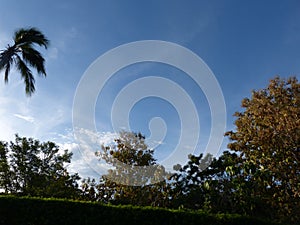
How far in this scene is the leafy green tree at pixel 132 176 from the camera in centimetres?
2161

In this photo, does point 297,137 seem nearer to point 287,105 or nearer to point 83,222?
point 287,105

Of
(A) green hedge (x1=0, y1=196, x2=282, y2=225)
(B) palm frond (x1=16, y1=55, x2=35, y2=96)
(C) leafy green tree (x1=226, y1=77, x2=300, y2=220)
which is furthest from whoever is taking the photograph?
(C) leafy green tree (x1=226, y1=77, x2=300, y2=220)

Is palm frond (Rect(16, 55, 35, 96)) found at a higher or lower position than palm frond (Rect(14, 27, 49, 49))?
lower

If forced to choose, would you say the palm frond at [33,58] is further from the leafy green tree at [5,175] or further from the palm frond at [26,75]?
the leafy green tree at [5,175]

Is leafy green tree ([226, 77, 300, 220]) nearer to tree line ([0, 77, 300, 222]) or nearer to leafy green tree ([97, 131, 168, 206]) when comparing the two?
tree line ([0, 77, 300, 222])

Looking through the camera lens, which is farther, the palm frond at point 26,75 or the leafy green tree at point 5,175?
the leafy green tree at point 5,175

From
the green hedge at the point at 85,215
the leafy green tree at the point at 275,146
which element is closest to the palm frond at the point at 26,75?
the green hedge at the point at 85,215

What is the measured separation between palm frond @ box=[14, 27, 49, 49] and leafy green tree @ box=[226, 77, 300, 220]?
1344 cm

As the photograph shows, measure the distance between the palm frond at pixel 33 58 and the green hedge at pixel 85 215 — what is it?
6.23 meters

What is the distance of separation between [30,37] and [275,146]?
583 inches

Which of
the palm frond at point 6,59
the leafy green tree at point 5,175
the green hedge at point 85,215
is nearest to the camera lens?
the green hedge at point 85,215

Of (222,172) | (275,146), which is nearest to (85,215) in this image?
(275,146)

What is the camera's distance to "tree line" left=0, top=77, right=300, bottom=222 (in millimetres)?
Answer: 18406

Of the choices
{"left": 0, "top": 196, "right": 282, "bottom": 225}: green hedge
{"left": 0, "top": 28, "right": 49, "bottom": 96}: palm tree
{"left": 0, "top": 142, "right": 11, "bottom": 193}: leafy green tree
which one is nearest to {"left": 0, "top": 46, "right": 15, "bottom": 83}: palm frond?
{"left": 0, "top": 28, "right": 49, "bottom": 96}: palm tree
